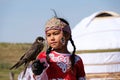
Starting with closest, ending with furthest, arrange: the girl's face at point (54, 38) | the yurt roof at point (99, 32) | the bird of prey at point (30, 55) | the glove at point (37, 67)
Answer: the glove at point (37, 67)
the girl's face at point (54, 38)
the bird of prey at point (30, 55)
the yurt roof at point (99, 32)

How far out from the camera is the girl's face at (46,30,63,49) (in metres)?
4.21

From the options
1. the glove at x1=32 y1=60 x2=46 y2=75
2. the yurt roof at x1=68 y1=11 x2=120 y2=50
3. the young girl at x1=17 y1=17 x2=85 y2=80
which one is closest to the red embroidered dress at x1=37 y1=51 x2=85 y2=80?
the young girl at x1=17 y1=17 x2=85 y2=80

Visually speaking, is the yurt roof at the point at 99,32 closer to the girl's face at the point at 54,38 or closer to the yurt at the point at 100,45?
the yurt at the point at 100,45

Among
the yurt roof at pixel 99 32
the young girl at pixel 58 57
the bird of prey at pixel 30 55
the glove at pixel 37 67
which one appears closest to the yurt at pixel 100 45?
the yurt roof at pixel 99 32

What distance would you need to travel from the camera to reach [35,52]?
15.7 ft

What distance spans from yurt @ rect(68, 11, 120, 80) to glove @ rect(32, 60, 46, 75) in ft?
27.7

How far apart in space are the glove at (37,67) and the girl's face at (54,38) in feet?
0.80

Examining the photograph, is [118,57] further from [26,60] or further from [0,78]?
[0,78]

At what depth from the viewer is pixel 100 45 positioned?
42.0 ft

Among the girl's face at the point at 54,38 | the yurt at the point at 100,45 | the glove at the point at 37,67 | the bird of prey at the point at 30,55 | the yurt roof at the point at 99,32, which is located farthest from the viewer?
the yurt roof at the point at 99,32

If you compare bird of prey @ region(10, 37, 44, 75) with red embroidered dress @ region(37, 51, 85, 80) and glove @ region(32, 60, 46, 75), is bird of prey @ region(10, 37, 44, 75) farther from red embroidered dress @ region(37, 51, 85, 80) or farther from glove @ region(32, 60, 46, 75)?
glove @ region(32, 60, 46, 75)

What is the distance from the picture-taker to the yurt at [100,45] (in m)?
12.5

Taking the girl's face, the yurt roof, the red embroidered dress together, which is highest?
the yurt roof

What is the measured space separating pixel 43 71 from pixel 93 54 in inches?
339
